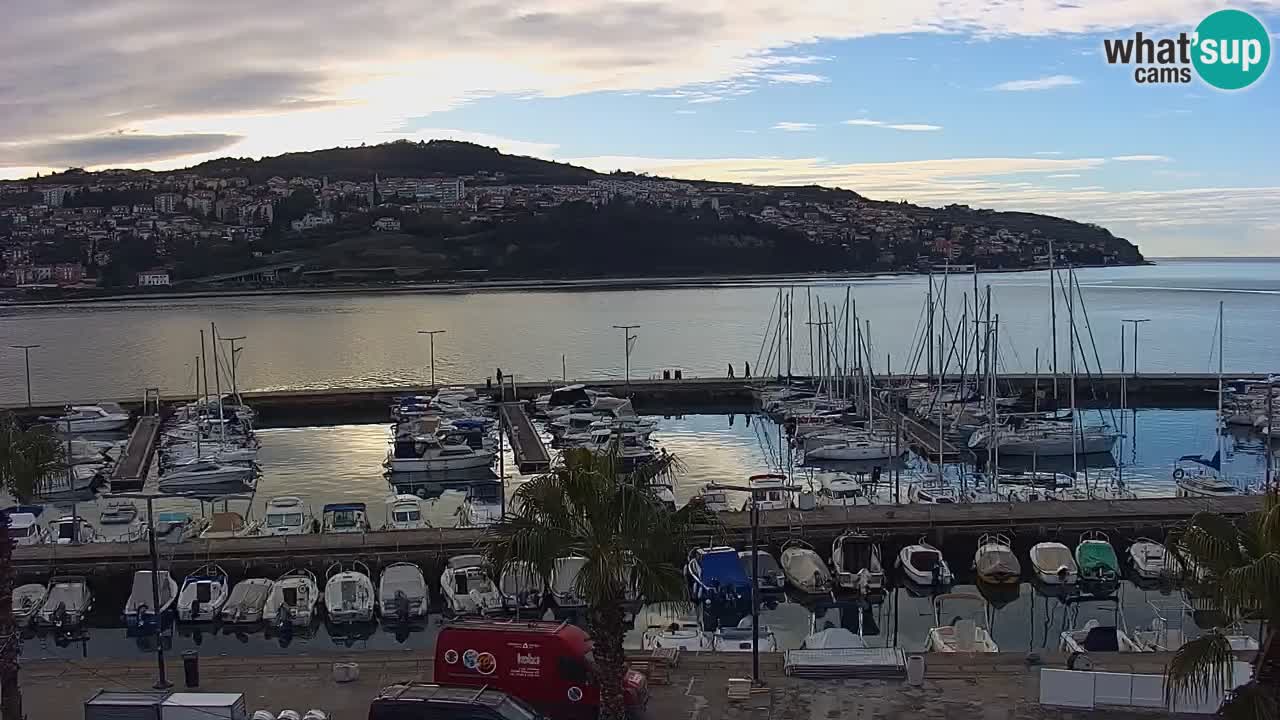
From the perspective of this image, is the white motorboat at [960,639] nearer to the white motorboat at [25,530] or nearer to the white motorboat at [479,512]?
the white motorboat at [479,512]

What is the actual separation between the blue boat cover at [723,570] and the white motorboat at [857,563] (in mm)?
2001

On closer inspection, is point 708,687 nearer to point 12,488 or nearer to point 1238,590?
point 1238,590

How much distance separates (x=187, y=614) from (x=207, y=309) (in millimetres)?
113158

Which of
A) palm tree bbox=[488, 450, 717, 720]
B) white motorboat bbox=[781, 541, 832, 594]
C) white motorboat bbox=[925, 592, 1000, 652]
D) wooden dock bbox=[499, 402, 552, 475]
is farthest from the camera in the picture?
wooden dock bbox=[499, 402, 552, 475]

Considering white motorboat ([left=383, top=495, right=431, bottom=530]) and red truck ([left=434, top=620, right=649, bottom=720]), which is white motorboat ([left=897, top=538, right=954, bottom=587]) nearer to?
white motorboat ([left=383, top=495, right=431, bottom=530])

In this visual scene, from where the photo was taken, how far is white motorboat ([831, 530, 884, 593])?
1886 cm

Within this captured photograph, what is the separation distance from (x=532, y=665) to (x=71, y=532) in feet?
51.2

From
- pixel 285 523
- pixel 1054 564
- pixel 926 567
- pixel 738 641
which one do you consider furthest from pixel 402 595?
pixel 1054 564

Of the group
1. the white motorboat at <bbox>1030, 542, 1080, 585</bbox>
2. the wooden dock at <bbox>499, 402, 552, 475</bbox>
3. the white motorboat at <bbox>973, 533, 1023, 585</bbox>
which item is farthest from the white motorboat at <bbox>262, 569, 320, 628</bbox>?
the white motorboat at <bbox>1030, 542, 1080, 585</bbox>

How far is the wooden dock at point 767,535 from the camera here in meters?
19.7

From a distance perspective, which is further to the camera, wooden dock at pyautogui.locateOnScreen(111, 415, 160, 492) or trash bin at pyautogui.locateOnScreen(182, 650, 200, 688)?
wooden dock at pyautogui.locateOnScreen(111, 415, 160, 492)

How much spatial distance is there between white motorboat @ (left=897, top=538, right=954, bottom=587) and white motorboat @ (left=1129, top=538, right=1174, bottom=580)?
10.9ft

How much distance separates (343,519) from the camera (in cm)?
2273

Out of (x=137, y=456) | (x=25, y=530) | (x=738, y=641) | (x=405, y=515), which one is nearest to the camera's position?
(x=738, y=641)
